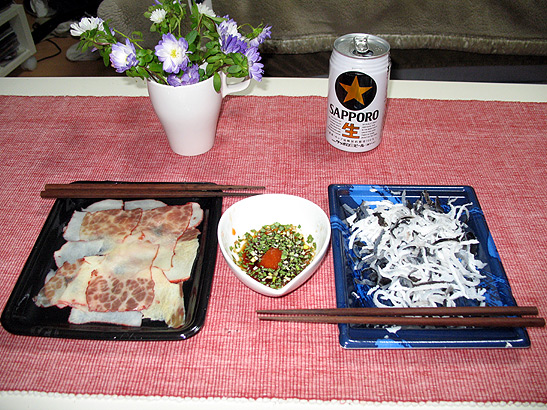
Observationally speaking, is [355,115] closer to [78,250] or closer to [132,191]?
[132,191]

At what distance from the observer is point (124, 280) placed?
Result: 74 centimetres

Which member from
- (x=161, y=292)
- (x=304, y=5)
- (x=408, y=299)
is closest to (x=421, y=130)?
(x=408, y=299)

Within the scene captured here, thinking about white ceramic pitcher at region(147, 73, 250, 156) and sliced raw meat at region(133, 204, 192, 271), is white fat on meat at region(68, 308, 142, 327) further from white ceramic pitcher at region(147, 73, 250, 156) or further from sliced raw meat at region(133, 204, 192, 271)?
white ceramic pitcher at region(147, 73, 250, 156)

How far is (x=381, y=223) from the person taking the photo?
2.63 feet

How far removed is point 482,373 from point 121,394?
502mm

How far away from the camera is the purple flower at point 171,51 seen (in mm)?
796

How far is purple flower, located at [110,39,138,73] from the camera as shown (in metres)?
0.80

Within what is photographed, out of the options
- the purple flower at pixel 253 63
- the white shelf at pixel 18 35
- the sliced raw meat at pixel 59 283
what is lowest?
the white shelf at pixel 18 35

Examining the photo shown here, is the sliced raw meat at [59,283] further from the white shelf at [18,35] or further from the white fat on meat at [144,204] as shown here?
the white shelf at [18,35]

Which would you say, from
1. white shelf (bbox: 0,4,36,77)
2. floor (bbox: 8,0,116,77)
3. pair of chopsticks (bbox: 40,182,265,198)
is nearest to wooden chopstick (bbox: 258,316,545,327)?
pair of chopsticks (bbox: 40,182,265,198)

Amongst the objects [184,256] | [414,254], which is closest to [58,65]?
[184,256]

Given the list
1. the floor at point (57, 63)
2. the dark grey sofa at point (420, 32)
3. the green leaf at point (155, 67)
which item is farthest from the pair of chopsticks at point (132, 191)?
the floor at point (57, 63)

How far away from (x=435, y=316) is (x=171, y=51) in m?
0.61

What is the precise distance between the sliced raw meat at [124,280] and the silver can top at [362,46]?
516 mm
